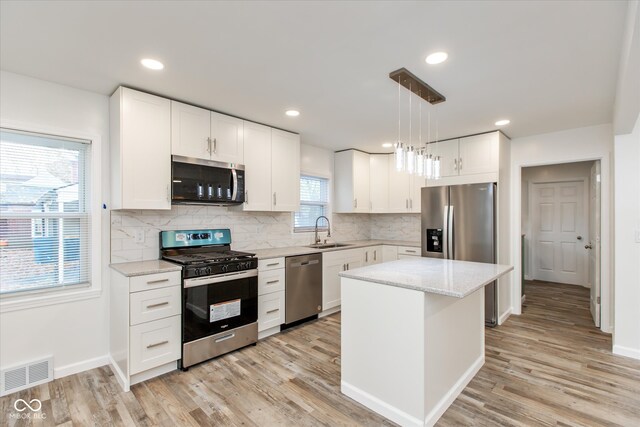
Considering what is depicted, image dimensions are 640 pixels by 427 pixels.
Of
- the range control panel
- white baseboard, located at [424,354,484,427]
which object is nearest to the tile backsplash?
the range control panel

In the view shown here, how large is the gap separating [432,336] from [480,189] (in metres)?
2.39

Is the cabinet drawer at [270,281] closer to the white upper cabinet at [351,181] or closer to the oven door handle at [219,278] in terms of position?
the oven door handle at [219,278]

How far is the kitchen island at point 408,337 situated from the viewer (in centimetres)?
195

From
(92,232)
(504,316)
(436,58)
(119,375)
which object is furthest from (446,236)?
(92,232)

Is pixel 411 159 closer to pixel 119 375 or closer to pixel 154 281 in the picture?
pixel 154 281

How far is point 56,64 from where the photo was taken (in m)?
2.28

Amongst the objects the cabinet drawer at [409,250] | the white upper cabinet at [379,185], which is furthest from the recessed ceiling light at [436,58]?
the white upper cabinet at [379,185]

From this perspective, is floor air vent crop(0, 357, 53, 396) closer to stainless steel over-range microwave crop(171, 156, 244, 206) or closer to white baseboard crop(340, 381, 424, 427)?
stainless steel over-range microwave crop(171, 156, 244, 206)

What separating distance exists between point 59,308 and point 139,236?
815mm

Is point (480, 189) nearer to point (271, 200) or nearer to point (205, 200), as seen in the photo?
point (271, 200)

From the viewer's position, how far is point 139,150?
2703 mm

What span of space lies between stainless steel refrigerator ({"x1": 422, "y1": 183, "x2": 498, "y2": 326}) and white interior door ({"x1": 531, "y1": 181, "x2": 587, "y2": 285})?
333 centimetres

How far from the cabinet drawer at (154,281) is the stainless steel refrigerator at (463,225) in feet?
10.2

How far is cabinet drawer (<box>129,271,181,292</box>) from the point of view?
2426mm
